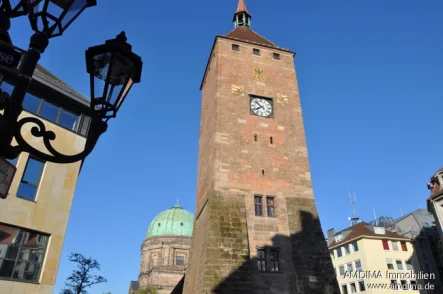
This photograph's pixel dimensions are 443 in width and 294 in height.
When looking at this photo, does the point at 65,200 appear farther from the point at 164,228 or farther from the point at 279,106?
the point at 164,228

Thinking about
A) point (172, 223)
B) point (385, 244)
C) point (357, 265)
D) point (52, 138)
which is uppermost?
point (172, 223)

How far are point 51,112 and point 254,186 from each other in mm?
12007

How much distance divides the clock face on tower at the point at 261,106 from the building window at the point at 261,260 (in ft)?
31.3

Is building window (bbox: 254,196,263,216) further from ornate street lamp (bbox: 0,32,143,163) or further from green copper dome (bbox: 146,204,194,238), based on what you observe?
green copper dome (bbox: 146,204,194,238)

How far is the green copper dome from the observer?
199ft

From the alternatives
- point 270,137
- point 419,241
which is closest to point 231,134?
point 270,137

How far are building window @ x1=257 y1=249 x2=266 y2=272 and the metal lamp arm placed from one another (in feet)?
51.6

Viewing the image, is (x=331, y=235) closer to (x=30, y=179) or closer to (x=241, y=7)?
(x=241, y=7)

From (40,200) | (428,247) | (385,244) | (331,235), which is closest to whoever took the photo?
(40,200)

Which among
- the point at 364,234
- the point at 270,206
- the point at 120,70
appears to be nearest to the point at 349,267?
the point at 364,234

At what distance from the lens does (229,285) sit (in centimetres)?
1683

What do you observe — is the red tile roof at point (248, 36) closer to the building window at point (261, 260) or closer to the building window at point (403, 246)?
the building window at point (261, 260)

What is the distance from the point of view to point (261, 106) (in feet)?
81.1

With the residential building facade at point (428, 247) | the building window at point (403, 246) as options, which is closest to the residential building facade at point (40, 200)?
the building window at point (403, 246)
